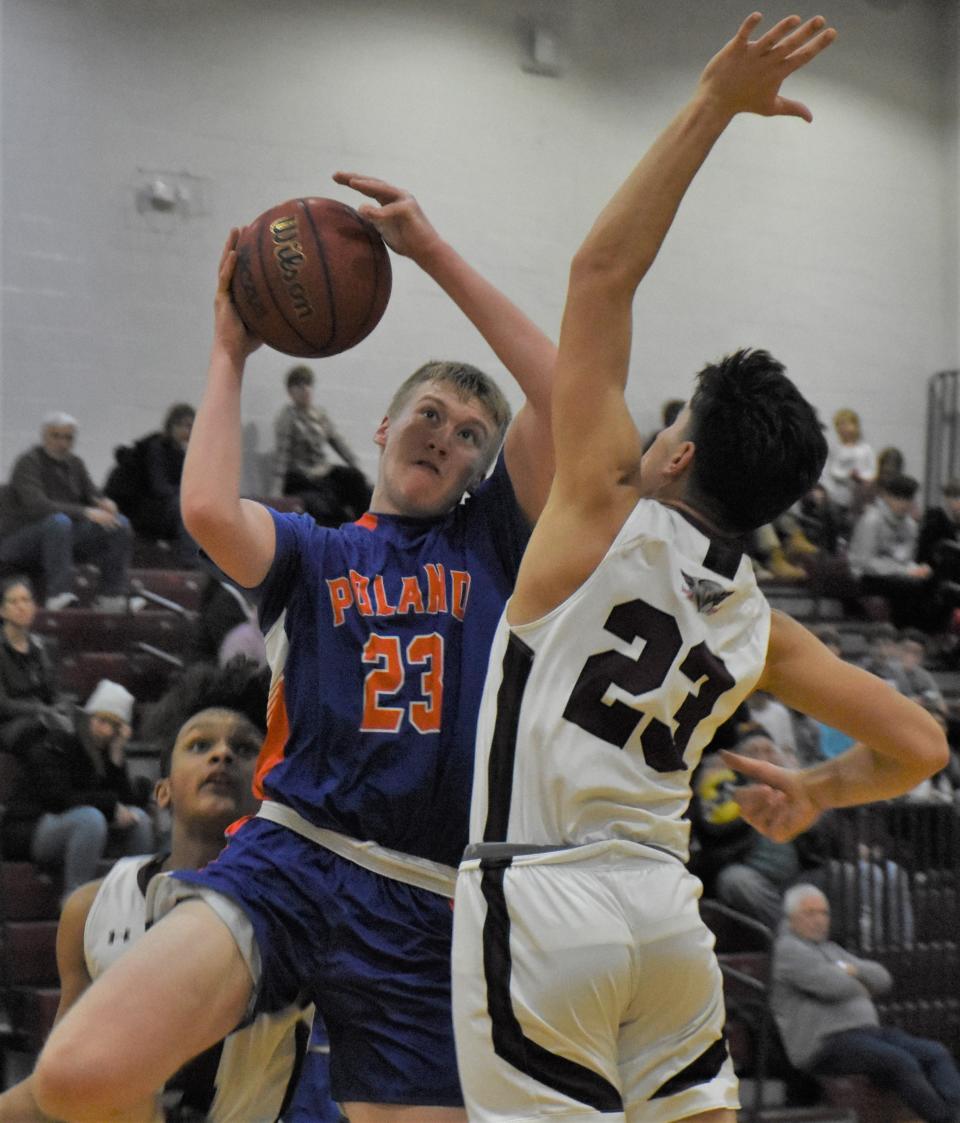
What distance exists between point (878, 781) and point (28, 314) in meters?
9.14

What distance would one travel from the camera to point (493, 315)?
311 cm

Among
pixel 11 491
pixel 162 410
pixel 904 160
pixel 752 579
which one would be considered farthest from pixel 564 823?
pixel 904 160

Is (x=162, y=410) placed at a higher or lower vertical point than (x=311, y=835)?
higher

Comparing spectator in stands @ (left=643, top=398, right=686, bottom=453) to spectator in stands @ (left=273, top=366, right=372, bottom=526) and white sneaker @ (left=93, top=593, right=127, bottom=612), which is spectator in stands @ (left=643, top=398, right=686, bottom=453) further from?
white sneaker @ (left=93, top=593, right=127, bottom=612)

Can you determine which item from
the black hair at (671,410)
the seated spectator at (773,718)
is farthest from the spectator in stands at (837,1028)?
the black hair at (671,410)

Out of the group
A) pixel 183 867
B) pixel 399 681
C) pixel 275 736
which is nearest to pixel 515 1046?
pixel 399 681

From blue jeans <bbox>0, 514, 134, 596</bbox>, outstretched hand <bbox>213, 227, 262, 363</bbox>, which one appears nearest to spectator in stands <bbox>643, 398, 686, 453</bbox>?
blue jeans <bbox>0, 514, 134, 596</bbox>

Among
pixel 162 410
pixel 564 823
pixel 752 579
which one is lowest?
pixel 564 823

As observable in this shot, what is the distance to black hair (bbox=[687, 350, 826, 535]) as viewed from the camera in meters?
2.59

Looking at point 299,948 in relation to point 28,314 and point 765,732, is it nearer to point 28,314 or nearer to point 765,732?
point 765,732

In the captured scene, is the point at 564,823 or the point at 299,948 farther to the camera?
the point at 299,948

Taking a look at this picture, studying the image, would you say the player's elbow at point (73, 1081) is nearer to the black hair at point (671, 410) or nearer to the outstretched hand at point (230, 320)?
the outstretched hand at point (230, 320)

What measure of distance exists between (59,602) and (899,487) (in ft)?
21.4

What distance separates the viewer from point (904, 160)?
1469 cm
